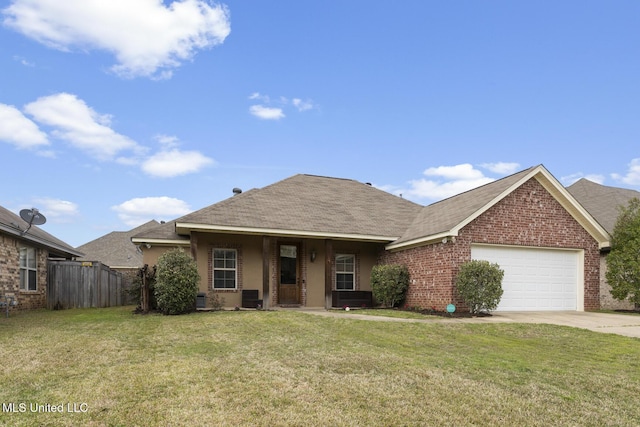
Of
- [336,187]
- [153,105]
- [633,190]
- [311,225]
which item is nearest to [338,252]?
[311,225]

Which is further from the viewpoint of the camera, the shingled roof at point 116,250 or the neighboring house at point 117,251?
the shingled roof at point 116,250

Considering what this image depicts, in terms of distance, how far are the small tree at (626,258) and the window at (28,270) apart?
20.5 meters

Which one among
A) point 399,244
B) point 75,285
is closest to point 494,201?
point 399,244

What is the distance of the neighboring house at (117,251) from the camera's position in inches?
1290

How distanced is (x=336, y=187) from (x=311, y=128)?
2935 mm

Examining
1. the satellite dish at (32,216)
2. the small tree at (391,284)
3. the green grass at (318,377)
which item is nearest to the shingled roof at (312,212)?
the small tree at (391,284)

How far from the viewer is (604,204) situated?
20562mm

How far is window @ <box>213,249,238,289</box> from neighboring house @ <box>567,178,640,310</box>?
13586 mm

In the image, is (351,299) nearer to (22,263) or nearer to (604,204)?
(22,263)

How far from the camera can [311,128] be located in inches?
816

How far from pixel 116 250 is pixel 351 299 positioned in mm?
24091

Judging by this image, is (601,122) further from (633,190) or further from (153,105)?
(153,105)

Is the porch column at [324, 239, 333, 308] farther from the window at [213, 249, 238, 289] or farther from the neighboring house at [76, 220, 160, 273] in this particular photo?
the neighboring house at [76, 220, 160, 273]

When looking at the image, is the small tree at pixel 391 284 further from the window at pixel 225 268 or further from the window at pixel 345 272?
the window at pixel 225 268
